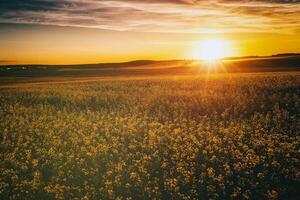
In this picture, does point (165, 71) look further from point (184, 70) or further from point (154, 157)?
point (154, 157)

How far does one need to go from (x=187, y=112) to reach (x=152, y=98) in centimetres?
525

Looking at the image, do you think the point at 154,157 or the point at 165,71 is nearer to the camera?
the point at 154,157

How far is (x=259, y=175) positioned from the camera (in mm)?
7953

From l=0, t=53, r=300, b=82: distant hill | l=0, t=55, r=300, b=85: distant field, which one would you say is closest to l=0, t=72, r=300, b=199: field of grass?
l=0, t=55, r=300, b=85: distant field

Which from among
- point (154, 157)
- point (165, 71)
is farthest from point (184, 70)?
point (154, 157)

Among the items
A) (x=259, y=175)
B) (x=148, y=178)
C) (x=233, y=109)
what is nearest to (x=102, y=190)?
(x=148, y=178)

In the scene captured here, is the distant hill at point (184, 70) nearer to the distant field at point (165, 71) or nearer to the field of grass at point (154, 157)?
the distant field at point (165, 71)

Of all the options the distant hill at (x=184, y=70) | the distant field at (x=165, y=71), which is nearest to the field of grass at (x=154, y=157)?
the distant field at (x=165, y=71)

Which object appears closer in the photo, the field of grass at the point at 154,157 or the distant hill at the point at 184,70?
the field of grass at the point at 154,157

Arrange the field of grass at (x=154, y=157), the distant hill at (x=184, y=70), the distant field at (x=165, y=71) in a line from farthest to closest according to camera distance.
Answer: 1. the distant hill at (x=184, y=70)
2. the distant field at (x=165, y=71)
3. the field of grass at (x=154, y=157)

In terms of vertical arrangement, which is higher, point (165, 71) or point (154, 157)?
point (165, 71)

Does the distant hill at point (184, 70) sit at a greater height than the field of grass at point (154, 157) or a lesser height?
greater

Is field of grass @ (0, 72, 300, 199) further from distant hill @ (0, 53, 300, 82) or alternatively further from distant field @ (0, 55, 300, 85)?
distant hill @ (0, 53, 300, 82)

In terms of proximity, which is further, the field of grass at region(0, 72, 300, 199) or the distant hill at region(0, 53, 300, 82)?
the distant hill at region(0, 53, 300, 82)
